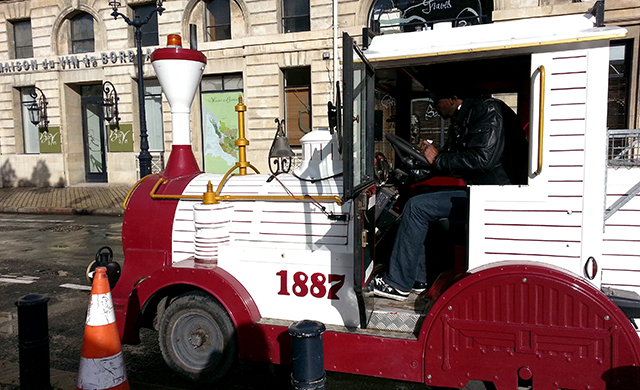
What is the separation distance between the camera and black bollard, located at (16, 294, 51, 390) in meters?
3.26

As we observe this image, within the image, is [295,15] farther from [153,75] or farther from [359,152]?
[359,152]

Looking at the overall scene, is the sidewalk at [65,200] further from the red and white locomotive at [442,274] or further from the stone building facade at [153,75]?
the red and white locomotive at [442,274]

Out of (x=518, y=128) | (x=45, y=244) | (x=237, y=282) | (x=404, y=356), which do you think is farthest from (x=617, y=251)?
(x=45, y=244)

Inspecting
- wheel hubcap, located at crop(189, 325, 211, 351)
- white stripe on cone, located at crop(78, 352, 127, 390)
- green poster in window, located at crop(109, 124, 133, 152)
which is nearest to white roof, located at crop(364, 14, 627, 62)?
wheel hubcap, located at crop(189, 325, 211, 351)

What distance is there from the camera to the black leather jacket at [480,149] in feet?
10.8

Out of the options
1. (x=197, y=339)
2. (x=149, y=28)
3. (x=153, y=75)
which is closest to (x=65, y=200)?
(x=153, y=75)

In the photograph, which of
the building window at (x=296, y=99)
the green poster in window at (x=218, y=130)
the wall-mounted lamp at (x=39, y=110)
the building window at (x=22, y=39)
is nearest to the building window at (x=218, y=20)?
the green poster in window at (x=218, y=130)

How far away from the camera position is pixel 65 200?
52.7 ft

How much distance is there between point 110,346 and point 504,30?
10.7 feet

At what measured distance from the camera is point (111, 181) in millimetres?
19562

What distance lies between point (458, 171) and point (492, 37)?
3.00ft

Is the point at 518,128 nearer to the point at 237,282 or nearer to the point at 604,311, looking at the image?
the point at 604,311

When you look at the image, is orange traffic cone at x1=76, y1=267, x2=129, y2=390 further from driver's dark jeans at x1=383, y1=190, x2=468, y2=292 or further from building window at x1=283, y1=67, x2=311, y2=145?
building window at x1=283, y1=67, x2=311, y2=145

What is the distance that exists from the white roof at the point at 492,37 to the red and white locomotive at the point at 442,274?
12mm
